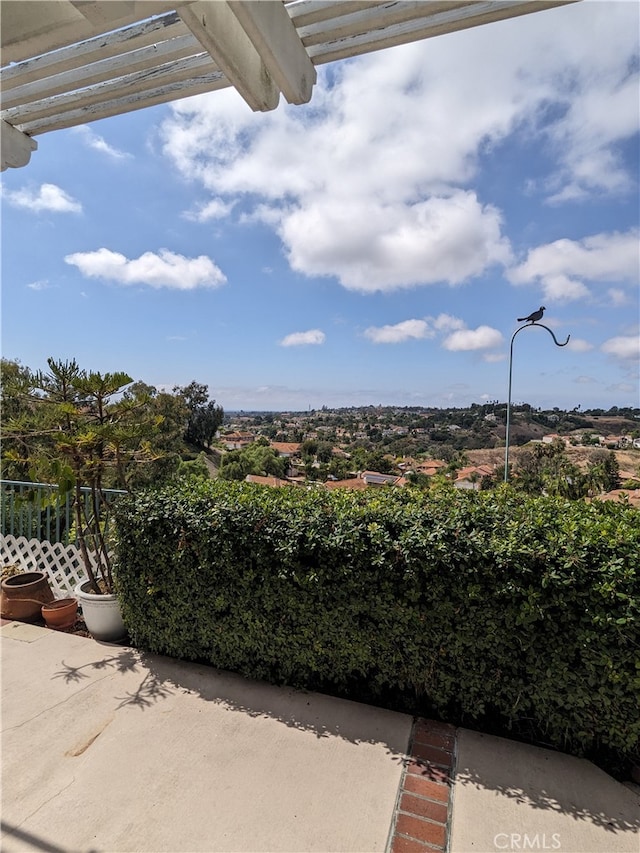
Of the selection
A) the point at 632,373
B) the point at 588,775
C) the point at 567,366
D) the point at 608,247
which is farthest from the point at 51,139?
the point at 567,366

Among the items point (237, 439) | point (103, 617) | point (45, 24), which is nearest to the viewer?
point (45, 24)

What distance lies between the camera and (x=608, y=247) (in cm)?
978

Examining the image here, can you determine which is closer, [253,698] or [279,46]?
[279,46]

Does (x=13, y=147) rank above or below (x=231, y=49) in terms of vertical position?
above

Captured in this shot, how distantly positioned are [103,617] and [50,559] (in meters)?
1.27

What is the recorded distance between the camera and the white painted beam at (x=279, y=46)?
3.67 feet

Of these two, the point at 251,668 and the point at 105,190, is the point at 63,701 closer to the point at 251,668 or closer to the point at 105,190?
the point at 251,668

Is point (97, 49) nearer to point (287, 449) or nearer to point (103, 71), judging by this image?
point (103, 71)

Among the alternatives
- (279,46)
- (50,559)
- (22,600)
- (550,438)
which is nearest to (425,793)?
(279,46)

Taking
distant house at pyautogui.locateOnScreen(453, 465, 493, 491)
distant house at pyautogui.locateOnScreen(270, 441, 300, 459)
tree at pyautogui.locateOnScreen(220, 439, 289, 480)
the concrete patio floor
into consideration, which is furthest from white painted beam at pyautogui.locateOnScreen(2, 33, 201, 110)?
distant house at pyautogui.locateOnScreen(270, 441, 300, 459)

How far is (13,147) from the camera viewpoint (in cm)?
215

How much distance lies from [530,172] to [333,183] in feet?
10.9

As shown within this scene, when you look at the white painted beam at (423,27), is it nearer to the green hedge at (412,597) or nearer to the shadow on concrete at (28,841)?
the green hedge at (412,597)

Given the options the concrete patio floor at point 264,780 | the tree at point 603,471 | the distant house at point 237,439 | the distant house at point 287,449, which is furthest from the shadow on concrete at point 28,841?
the distant house at point 237,439
